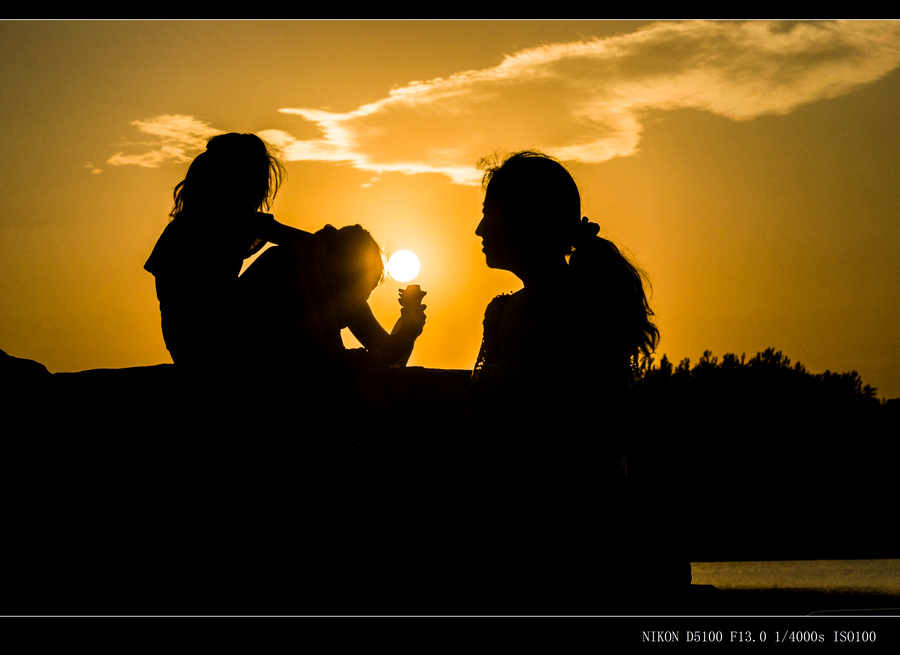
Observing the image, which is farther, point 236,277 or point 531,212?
point 236,277

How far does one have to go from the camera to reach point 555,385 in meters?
2.41

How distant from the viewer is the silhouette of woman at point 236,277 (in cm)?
339

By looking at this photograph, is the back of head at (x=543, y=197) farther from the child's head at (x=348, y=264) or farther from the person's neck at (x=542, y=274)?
the child's head at (x=348, y=264)

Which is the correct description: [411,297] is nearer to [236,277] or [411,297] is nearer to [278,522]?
[236,277]

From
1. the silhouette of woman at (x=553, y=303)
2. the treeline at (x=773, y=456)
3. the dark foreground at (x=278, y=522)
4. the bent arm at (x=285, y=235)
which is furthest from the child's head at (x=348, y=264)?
the treeline at (x=773, y=456)

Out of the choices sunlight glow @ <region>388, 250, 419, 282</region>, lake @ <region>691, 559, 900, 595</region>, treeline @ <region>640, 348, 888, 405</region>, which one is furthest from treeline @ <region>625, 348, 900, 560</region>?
sunlight glow @ <region>388, 250, 419, 282</region>

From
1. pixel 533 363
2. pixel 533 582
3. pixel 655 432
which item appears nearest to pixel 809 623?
pixel 533 582

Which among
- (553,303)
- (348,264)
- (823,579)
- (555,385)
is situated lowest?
(823,579)

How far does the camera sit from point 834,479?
27172 mm

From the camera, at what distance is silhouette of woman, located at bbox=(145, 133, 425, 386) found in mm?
3393

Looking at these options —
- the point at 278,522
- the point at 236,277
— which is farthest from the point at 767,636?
the point at 236,277

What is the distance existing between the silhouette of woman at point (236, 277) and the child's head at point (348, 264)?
26.3 inches

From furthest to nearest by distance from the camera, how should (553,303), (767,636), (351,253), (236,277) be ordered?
(351,253) → (236,277) → (553,303) → (767,636)

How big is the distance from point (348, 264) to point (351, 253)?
0.26 ft
